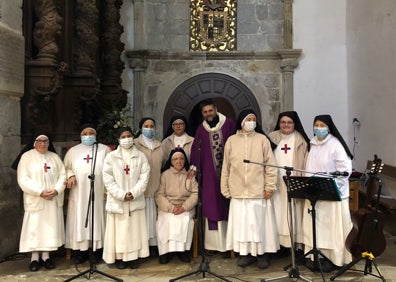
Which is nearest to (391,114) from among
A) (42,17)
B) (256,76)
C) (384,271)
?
(256,76)

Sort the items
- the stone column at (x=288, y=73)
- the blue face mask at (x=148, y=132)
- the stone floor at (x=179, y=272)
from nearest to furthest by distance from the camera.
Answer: the stone floor at (x=179, y=272) < the blue face mask at (x=148, y=132) < the stone column at (x=288, y=73)

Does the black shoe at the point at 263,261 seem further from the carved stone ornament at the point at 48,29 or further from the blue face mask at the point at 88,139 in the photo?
the carved stone ornament at the point at 48,29

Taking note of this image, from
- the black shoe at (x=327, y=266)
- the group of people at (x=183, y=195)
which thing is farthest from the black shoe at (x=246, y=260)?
the black shoe at (x=327, y=266)

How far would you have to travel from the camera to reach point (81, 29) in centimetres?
687

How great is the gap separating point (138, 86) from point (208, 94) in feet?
5.07

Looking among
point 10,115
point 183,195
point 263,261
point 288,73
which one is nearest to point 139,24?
point 288,73

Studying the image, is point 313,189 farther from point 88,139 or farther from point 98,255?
point 98,255

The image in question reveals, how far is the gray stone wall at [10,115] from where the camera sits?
5.41m

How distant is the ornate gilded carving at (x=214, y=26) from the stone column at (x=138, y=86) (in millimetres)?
1203

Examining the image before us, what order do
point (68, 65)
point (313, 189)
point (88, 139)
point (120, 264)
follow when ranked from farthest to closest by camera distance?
point (68, 65) → point (88, 139) → point (120, 264) → point (313, 189)

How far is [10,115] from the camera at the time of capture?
5.56 meters

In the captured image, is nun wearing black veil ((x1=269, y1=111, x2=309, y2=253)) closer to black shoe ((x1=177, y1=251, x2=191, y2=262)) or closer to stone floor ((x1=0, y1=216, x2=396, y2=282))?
stone floor ((x1=0, y1=216, x2=396, y2=282))

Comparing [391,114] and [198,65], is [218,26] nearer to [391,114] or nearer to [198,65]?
[198,65]

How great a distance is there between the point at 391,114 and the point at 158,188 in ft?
15.8
